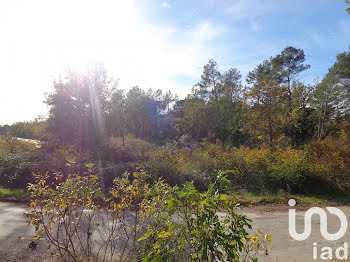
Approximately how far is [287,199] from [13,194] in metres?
8.44

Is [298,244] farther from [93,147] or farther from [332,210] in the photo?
[93,147]

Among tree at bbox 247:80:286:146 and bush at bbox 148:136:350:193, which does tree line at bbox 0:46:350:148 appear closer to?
tree at bbox 247:80:286:146

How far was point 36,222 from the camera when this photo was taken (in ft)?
6.73

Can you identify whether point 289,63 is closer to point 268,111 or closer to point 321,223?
point 268,111

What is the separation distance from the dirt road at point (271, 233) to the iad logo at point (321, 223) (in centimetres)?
8

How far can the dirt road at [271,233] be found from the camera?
3232mm

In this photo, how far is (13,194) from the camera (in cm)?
692

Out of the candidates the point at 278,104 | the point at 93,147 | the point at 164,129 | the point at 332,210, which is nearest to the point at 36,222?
the point at 332,210

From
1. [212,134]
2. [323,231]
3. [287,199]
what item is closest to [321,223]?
[323,231]

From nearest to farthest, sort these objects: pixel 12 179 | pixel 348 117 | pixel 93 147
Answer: pixel 12 179
pixel 93 147
pixel 348 117

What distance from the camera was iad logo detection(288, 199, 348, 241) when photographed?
13.2 ft

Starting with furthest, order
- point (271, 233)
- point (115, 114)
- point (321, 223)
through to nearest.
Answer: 1. point (115, 114)
2. point (321, 223)
3. point (271, 233)

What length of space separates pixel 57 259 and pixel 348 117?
2402 centimetres

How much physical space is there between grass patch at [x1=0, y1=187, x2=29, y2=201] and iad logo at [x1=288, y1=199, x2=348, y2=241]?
7135 millimetres
